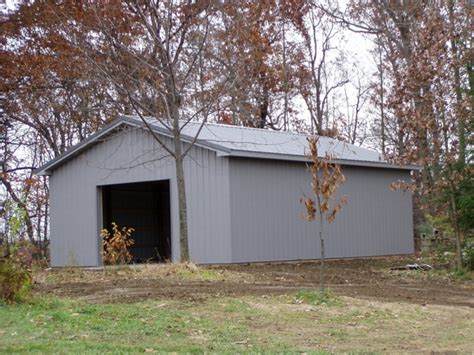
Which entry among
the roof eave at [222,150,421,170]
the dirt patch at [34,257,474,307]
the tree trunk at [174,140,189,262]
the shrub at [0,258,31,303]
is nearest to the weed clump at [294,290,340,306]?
the dirt patch at [34,257,474,307]

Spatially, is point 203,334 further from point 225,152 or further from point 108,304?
point 225,152

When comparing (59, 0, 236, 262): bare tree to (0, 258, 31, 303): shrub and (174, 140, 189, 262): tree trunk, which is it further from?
(0, 258, 31, 303): shrub

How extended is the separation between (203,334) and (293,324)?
1464 mm

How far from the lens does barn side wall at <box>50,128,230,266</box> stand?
1984 cm

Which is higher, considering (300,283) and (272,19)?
(272,19)

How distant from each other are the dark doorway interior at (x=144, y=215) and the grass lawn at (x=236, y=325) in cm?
1413

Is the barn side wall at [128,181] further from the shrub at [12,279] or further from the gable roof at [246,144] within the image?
the shrub at [12,279]

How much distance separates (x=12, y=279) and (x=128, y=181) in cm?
1125

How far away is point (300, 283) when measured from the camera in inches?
598

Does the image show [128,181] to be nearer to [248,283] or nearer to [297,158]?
[297,158]

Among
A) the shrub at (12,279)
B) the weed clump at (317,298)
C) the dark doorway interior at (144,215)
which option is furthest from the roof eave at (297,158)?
the shrub at (12,279)

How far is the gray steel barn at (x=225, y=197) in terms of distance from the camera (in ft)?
65.1

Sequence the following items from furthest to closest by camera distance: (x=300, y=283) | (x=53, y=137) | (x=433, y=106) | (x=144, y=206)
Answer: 1. (x=53, y=137)
2. (x=144, y=206)
3. (x=433, y=106)
4. (x=300, y=283)

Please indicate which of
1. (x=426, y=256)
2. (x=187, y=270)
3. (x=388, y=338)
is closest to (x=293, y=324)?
(x=388, y=338)
